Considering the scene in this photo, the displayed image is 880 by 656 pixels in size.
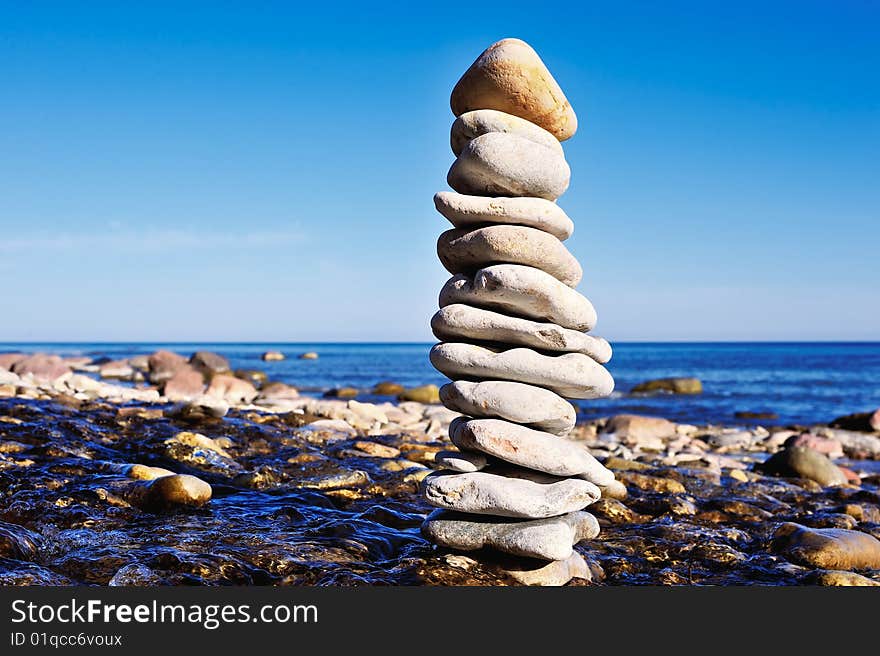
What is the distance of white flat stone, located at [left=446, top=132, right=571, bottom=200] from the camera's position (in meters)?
5.11

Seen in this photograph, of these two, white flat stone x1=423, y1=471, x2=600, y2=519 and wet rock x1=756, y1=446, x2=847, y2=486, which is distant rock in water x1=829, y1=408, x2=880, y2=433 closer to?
wet rock x1=756, y1=446, x2=847, y2=486

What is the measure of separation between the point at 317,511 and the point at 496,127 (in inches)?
142

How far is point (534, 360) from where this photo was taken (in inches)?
200

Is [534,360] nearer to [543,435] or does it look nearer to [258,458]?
[543,435]

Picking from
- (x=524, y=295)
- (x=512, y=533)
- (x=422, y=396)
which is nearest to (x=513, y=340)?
(x=524, y=295)

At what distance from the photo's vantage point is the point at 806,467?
436 inches

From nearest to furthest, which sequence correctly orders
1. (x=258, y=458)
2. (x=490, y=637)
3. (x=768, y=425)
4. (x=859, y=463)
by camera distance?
(x=490, y=637), (x=258, y=458), (x=859, y=463), (x=768, y=425)

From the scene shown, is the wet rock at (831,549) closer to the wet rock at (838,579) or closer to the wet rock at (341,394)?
the wet rock at (838,579)

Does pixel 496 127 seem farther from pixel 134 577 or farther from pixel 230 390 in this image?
pixel 230 390

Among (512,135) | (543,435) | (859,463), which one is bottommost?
(859,463)

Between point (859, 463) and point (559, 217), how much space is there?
40.1 feet

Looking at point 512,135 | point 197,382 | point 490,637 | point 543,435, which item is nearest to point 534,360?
point 543,435

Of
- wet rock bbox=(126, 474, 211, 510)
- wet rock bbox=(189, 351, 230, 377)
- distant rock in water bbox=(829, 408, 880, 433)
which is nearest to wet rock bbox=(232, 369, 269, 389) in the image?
wet rock bbox=(189, 351, 230, 377)

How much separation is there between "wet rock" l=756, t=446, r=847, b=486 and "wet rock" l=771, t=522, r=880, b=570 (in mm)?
5209
